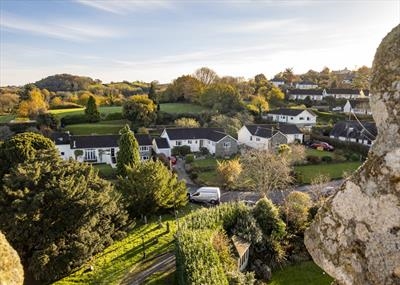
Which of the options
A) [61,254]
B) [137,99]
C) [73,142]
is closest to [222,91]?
[137,99]

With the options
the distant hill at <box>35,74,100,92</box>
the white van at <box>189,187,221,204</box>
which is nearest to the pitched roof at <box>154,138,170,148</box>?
the white van at <box>189,187,221,204</box>

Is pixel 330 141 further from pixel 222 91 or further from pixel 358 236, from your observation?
pixel 358 236

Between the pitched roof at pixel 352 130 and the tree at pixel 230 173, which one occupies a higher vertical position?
the pitched roof at pixel 352 130

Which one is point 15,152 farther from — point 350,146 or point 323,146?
point 350,146

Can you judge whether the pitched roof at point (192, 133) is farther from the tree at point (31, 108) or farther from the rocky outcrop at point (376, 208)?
the rocky outcrop at point (376, 208)

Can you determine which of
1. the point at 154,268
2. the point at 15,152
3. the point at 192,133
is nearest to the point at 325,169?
the point at 192,133

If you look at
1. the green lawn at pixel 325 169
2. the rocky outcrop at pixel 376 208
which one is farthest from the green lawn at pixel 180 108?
the rocky outcrop at pixel 376 208

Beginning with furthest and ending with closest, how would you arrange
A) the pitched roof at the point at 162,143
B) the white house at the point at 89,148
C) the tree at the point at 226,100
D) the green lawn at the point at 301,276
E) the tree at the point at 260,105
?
the tree at the point at 260,105 < the tree at the point at 226,100 < the pitched roof at the point at 162,143 < the white house at the point at 89,148 < the green lawn at the point at 301,276

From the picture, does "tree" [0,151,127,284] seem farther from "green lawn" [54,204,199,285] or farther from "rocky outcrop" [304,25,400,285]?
"rocky outcrop" [304,25,400,285]
